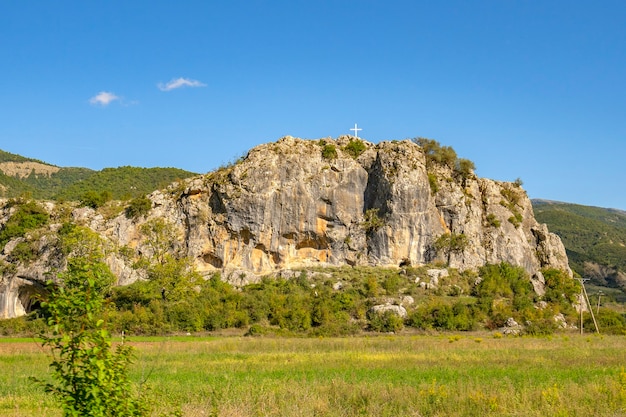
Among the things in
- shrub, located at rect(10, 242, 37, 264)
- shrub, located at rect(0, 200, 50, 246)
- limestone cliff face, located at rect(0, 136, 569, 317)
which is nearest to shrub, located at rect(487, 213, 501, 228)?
limestone cliff face, located at rect(0, 136, 569, 317)

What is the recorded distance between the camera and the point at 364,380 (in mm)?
22156

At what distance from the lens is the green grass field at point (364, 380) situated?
52.9ft

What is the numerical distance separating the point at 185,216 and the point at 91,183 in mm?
53489

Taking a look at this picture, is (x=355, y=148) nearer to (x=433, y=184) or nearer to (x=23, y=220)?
(x=433, y=184)

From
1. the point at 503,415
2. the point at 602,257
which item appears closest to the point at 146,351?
the point at 503,415

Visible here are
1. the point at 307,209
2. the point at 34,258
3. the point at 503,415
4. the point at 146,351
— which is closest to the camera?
the point at 503,415

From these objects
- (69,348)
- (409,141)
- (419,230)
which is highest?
(409,141)

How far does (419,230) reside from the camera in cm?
7769

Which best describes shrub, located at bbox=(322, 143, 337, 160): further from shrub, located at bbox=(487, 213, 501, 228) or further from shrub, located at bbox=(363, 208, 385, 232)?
shrub, located at bbox=(487, 213, 501, 228)

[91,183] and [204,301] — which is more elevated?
[91,183]

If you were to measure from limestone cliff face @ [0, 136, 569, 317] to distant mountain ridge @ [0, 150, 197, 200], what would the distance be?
1084cm

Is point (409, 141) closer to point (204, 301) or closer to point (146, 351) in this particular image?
point (204, 301)

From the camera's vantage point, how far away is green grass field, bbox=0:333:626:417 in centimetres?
1611

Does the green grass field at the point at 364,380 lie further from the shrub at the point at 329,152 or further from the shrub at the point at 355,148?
the shrub at the point at 355,148
